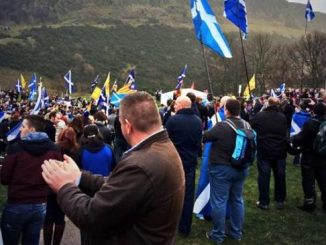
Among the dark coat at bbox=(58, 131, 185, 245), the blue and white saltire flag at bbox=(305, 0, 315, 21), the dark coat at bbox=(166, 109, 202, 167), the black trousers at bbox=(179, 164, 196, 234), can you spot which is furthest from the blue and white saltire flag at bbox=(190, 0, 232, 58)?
the blue and white saltire flag at bbox=(305, 0, 315, 21)

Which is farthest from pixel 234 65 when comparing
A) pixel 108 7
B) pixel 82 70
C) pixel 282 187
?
pixel 108 7

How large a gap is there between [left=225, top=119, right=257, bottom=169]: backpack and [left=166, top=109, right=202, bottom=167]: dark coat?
0.50 meters

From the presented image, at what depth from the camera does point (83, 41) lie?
89.2m

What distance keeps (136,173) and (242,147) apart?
3717mm

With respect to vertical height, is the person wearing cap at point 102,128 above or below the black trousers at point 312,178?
above

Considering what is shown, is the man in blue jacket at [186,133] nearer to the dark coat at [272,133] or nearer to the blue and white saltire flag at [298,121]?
the dark coat at [272,133]

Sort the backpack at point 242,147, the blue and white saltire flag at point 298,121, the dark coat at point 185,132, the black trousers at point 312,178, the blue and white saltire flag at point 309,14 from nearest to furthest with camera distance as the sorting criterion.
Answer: the backpack at point 242,147 < the dark coat at point 185,132 < the black trousers at point 312,178 < the blue and white saltire flag at point 298,121 < the blue and white saltire flag at point 309,14

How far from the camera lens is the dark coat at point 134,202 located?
2.37m

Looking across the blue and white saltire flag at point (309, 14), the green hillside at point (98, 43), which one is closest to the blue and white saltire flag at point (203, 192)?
the blue and white saltire flag at point (309, 14)

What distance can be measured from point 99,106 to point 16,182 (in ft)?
44.9

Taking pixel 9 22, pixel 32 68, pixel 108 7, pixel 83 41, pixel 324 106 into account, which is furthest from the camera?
pixel 108 7

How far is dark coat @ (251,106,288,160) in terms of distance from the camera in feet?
24.3

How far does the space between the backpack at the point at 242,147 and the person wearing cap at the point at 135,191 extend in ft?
10.9

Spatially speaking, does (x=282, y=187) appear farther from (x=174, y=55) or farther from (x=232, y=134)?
(x=174, y=55)
